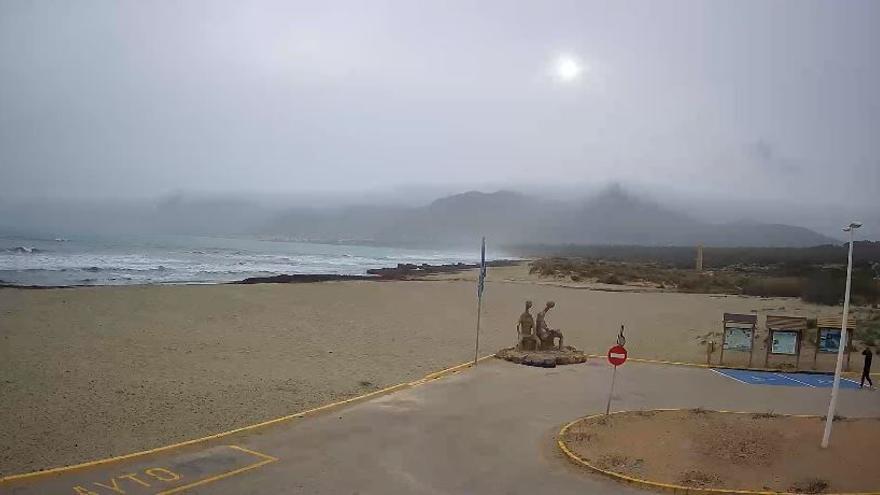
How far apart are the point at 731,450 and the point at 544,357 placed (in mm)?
7213

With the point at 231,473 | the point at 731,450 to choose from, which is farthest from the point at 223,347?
the point at 731,450

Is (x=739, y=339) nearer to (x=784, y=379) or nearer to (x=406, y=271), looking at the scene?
(x=784, y=379)

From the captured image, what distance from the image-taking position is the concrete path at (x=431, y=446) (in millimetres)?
7328

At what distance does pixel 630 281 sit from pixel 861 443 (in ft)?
157

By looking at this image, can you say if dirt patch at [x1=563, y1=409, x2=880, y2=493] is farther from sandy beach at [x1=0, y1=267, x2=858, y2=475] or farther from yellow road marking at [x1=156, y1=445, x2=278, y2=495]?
sandy beach at [x1=0, y1=267, x2=858, y2=475]

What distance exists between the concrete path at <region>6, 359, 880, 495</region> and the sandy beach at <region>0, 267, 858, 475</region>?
96cm

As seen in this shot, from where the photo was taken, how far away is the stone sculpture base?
15.5 m

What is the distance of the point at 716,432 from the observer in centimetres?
944

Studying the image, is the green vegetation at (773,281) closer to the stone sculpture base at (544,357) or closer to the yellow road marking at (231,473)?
the stone sculpture base at (544,357)

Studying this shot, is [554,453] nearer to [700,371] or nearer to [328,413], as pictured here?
[328,413]

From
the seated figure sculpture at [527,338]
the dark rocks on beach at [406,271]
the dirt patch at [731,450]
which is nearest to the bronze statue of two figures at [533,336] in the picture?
the seated figure sculpture at [527,338]

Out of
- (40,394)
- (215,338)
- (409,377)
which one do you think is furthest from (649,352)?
(40,394)

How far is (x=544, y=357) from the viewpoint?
51.4ft

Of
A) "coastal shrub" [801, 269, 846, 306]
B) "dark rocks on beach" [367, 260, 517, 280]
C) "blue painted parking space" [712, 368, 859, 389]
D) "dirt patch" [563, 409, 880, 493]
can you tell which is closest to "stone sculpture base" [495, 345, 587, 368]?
"blue painted parking space" [712, 368, 859, 389]
